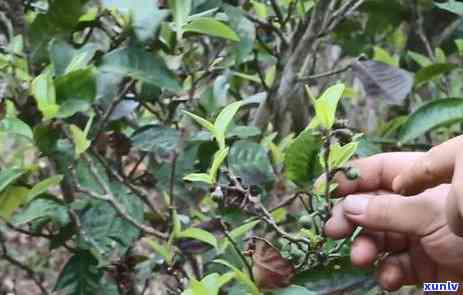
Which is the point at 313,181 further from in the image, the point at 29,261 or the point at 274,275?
the point at 29,261

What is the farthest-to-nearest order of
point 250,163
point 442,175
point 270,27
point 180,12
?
1. point 270,27
2. point 250,163
3. point 180,12
4. point 442,175

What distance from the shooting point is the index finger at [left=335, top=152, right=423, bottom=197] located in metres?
0.99

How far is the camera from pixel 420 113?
129 cm

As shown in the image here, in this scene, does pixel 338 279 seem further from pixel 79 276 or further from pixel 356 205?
pixel 79 276

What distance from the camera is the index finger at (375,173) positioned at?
99cm

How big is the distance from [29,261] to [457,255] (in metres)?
1.84

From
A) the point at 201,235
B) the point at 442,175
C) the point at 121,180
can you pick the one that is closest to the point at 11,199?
the point at 121,180

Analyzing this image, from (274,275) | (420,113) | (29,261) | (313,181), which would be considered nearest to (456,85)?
(420,113)

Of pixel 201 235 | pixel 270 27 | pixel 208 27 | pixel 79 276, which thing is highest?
pixel 208 27

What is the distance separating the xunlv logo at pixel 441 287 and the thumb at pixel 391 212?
98mm

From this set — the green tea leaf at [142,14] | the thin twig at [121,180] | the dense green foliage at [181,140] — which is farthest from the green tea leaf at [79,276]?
the green tea leaf at [142,14]

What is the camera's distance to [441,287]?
0.95 metres

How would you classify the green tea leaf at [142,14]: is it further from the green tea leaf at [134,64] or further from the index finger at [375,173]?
the index finger at [375,173]

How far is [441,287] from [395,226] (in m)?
0.11
